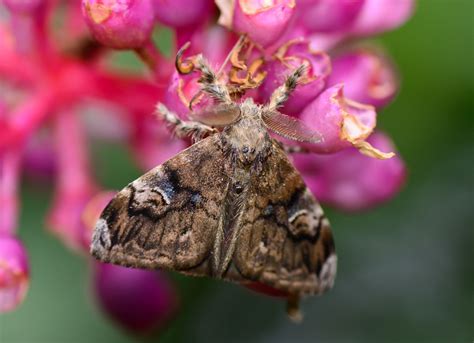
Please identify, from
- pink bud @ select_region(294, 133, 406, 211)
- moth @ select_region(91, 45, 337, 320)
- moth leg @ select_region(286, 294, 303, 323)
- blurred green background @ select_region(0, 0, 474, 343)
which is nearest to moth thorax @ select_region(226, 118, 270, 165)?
moth @ select_region(91, 45, 337, 320)

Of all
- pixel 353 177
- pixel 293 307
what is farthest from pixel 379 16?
pixel 293 307

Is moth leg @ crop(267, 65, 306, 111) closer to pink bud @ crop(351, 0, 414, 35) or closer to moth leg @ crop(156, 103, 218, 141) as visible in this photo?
moth leg @ crop(156, 103, 218, 141)

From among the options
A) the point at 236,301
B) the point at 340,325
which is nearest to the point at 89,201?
the point at 236,301

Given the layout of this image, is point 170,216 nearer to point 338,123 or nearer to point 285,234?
point 285,234

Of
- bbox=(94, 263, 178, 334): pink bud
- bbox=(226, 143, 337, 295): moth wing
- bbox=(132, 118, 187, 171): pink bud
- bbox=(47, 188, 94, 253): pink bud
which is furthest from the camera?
bbox=(94, 263, 178, 334): pink bud

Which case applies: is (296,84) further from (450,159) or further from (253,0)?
(450,159)

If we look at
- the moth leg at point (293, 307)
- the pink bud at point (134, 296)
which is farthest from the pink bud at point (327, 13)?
the pink bud at point (134, 296)
